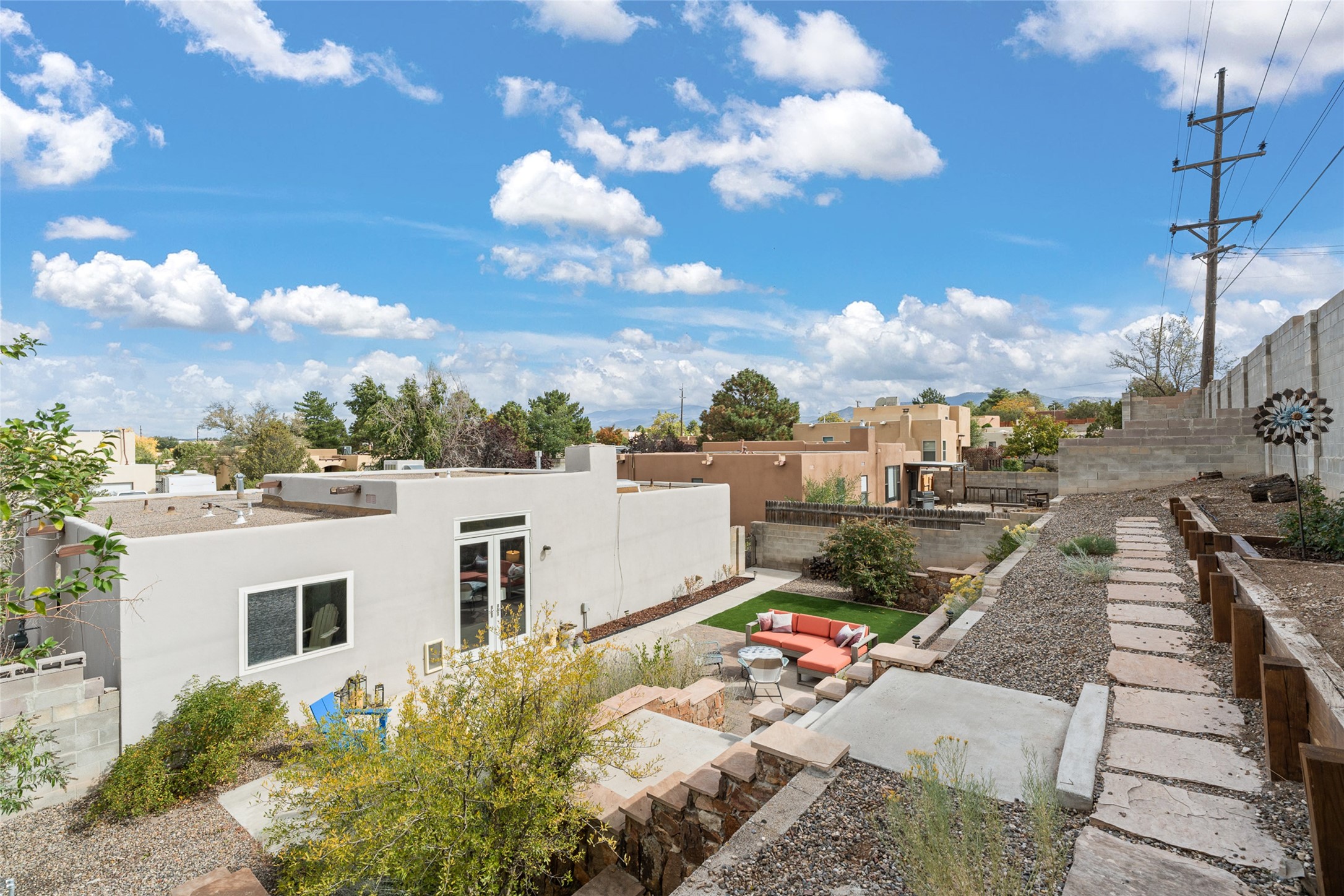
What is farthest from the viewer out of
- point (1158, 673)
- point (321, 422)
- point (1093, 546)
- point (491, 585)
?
point (321, 422)

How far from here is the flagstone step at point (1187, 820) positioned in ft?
9.12

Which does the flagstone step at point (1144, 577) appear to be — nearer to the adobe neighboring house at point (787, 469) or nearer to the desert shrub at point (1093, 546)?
the desert shrub at point (1093, 546)

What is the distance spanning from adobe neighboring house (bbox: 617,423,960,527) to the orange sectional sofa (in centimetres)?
817

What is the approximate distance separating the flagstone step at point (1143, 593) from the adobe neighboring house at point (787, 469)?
1200cm

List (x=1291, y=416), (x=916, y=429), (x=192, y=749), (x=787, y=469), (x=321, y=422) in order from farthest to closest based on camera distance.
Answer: (x=321, y=422) → (x=916, y=429) → (x=787, y=469) → (x=1291, y=416) → (x=192, y=749)

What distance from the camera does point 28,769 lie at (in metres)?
5.25

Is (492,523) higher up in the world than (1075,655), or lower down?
higher up

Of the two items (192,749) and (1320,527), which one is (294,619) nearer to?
(192,749)

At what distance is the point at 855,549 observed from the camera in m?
14.6

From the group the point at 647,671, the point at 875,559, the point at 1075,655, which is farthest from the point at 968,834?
the point at 875,559

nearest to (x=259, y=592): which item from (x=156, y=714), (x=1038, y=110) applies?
(x=156, y=714)

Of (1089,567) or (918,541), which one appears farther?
(918,541)

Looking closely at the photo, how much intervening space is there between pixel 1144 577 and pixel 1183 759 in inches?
200

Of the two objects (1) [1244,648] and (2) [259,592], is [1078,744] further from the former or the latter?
(2) [259,592]
